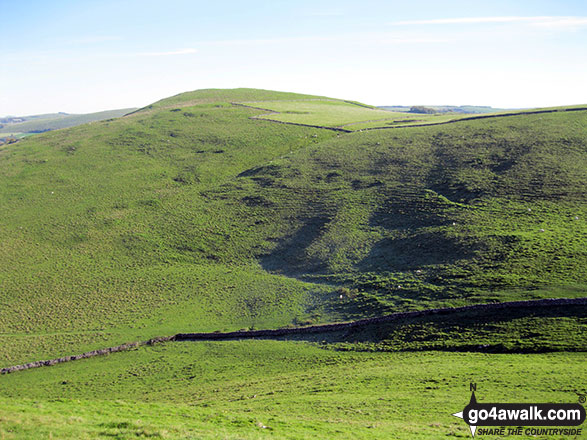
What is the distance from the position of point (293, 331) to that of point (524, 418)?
24.0 metres

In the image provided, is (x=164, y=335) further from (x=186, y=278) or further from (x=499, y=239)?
(x=499, y=239)

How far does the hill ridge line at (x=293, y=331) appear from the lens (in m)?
35.8

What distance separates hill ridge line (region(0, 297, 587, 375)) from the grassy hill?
1259 mm

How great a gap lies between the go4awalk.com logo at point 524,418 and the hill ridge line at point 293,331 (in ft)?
45.9

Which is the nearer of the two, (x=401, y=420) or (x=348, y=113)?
(x=401, y=420)

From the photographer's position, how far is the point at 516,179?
62.4 metres

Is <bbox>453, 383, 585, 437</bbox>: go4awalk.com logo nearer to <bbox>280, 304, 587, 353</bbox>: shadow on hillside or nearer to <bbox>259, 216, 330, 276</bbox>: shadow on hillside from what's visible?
<bbox>280, 304, 587, 353</bbox>: shadow on hillside

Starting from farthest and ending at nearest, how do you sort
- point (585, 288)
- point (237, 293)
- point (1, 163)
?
1. point (1, 163)
2. point (237, 293)
3. point (585, 288)

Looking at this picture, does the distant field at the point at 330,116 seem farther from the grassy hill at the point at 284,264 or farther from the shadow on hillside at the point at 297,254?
the shadow on hillside at the point at 297,254

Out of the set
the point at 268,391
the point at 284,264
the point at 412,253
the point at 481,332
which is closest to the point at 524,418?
the point at 481,332

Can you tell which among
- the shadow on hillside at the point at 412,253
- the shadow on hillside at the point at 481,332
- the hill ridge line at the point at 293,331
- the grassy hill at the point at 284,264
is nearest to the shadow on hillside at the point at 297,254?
the grassy hill at the point at 284,264

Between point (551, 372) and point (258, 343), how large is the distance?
2512 centimetres

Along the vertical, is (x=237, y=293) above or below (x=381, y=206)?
below

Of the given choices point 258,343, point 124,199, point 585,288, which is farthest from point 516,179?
point 124,199
